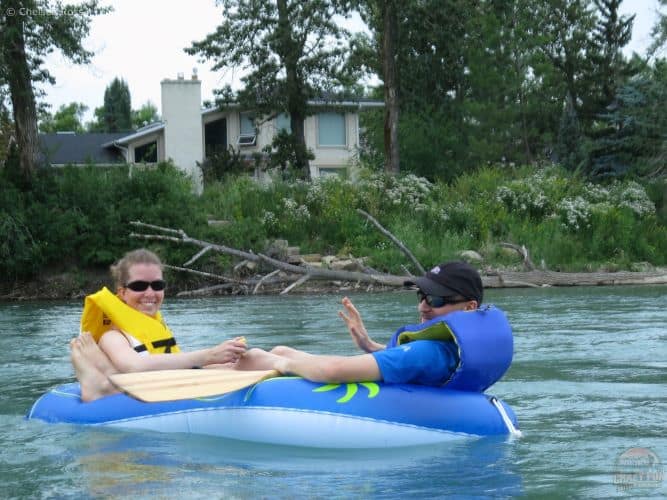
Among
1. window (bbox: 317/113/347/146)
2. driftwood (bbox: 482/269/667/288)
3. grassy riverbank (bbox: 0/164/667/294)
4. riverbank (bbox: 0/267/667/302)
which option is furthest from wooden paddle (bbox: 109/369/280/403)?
window (bbox: 317/113/347/146)

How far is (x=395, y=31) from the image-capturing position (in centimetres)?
2848

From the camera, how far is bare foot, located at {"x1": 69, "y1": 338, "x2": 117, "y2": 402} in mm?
6051

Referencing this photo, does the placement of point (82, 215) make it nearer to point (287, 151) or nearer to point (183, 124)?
point (287, 151)

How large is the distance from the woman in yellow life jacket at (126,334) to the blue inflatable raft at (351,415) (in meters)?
0.42

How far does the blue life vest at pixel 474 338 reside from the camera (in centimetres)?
504

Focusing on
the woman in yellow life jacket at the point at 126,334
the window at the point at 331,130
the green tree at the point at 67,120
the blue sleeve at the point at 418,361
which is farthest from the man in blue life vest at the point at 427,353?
the green tree at the point at 67,120

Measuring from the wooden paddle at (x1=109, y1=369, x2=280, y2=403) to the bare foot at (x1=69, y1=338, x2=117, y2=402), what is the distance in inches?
13.3

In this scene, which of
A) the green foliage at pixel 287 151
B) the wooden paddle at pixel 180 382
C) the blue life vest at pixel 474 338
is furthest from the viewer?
the green foliage at pixel 287 151

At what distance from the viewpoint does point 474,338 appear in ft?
16.6

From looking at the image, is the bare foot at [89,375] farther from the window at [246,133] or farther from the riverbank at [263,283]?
the window at [246,133]

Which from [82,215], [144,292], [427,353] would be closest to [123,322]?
[144,292]

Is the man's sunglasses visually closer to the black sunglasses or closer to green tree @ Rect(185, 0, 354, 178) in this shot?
the black sunglasses

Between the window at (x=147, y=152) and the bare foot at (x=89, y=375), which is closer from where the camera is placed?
the bare foot at (x=89, y=375)

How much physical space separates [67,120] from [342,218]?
180ft
